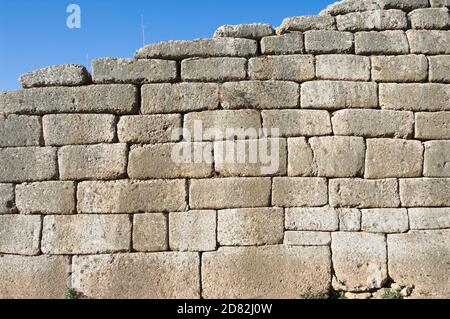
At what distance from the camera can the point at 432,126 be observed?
242 inches

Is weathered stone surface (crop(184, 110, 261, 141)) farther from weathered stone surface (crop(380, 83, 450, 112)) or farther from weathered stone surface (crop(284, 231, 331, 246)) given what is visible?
weathered stone surface (crop(380, 83, 450, 112))

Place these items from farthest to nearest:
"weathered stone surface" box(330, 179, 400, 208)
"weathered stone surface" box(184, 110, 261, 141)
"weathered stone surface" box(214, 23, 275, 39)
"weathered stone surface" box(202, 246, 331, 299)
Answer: "weathered stone surface" box(214, 23, 275, 39) < "weathered stone surface" box(184, 110, 261, 141) < "weathered stone surface" box(330, 179, 400, 208) < "weathered stone surface" box(202, 246, 331, 299)

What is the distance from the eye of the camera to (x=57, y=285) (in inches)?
236

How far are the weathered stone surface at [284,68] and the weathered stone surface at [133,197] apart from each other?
5.86 feet

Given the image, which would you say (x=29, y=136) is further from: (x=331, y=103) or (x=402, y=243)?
(x=402, y=243)

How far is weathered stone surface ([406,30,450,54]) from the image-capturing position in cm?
630

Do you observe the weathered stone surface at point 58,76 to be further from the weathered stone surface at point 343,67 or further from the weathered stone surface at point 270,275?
the weathered stone surface at point 343,67

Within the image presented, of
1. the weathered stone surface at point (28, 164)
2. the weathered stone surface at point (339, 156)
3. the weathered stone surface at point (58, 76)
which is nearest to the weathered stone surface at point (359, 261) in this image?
the weathered stone surface at point (339, 156)

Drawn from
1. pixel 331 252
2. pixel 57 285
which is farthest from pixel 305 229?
pixel 57 285

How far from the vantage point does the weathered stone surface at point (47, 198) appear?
607 cm

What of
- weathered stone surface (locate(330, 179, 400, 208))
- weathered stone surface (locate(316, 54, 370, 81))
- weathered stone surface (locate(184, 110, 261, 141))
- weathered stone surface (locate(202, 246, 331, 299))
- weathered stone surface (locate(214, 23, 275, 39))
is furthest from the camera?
weathered stone surface (locate(214, 23, 275, 39))

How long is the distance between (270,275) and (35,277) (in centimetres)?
302

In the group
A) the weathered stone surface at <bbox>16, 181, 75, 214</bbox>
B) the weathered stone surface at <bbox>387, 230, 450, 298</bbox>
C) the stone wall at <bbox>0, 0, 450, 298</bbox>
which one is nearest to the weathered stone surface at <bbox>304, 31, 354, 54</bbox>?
the stone wall at <bbox>0, 0, 450, 298</bbox>

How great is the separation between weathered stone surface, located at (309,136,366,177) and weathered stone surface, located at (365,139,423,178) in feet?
0.39
